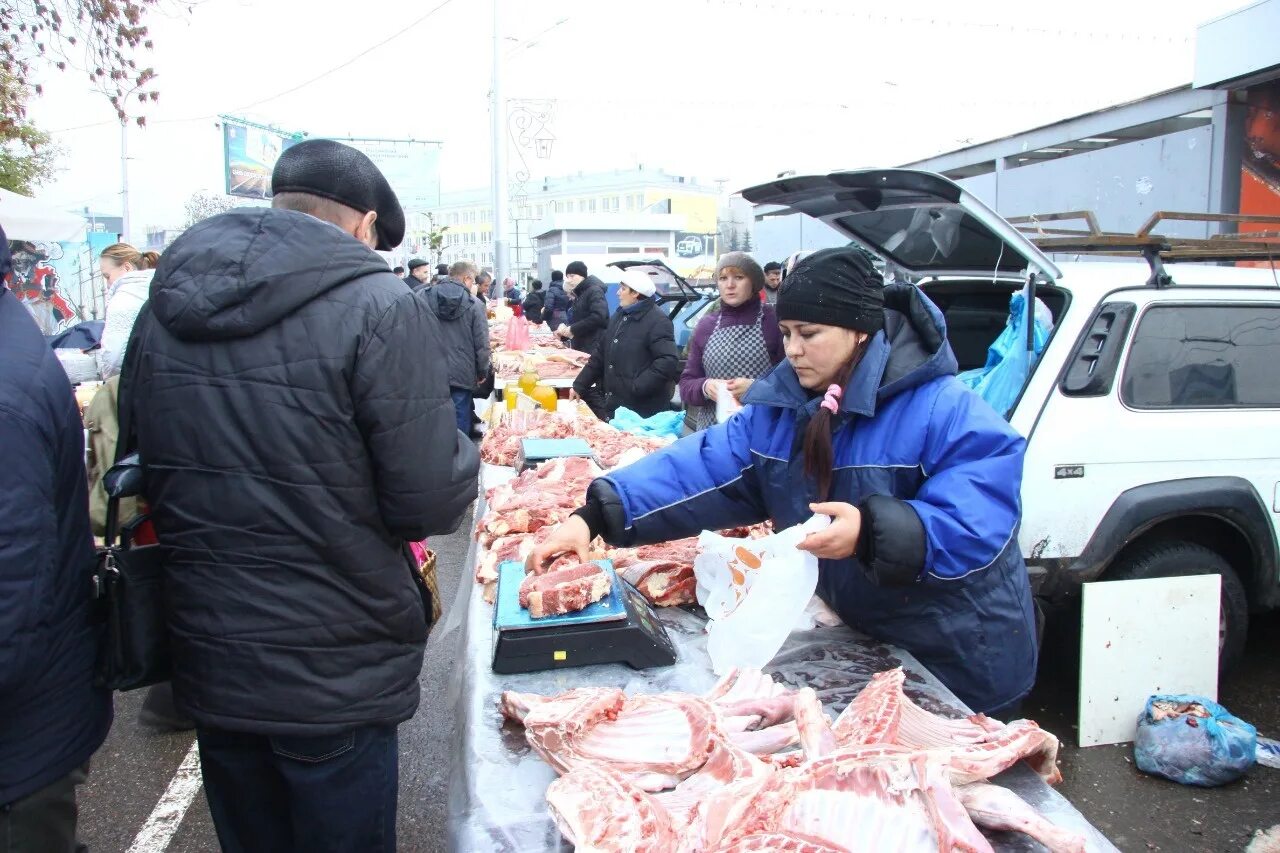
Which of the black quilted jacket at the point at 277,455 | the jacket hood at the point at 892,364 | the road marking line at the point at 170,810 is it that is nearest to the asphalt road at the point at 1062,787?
the road marking line at the point at 170,810

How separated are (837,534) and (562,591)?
2.53 ft

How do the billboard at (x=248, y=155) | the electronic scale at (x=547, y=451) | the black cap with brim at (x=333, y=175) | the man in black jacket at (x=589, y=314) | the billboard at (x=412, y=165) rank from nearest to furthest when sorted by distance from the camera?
the black cap with brim at (x=333, y=175) → the electronic scale at (x=547, y=451) → the man in black jacket at (x=589, y=314) → the billboard at (x=412, y=165) → the billboard at (x=248, y=155)

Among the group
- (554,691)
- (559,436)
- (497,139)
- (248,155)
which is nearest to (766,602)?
(554,691)

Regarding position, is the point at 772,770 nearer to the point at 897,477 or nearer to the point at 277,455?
the point at 897,477

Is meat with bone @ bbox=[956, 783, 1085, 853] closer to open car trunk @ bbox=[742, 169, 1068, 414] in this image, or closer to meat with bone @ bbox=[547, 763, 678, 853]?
meat with bone @ bbox=[547, 763, 678, 853]

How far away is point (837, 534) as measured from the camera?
2.14 meters

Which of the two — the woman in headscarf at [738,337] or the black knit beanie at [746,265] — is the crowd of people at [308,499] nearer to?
the woman in headscarf at [738,337]

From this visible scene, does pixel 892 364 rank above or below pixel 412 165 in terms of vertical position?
below

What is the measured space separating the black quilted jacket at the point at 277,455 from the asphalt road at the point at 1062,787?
1.15 metres

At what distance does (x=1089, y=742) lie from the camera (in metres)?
3.90

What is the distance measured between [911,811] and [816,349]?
123cm

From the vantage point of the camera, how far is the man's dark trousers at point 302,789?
1.92 metres

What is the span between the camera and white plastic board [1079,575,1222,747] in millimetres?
3795

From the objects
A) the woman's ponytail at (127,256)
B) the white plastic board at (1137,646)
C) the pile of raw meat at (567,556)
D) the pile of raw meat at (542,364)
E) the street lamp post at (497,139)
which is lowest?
the white plastic board at (1137,646)
